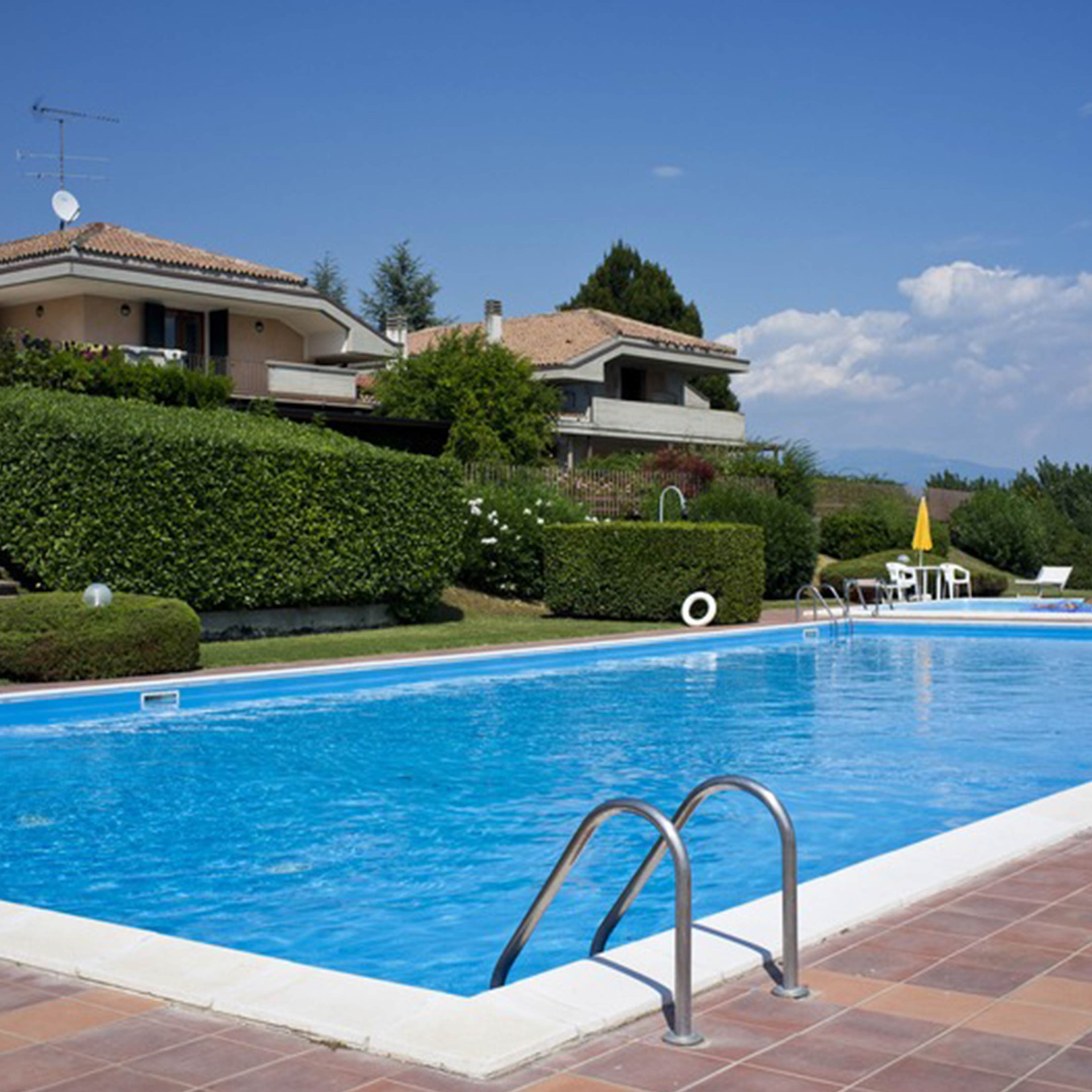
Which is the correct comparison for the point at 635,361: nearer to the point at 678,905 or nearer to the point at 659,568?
the point at 659,568

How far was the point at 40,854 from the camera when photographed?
8344mm

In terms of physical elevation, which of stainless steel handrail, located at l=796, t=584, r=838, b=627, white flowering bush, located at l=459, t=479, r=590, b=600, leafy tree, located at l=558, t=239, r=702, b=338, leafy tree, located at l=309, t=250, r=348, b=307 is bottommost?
stainless steel handrail, located at l=796, t=584, r=838, b=627

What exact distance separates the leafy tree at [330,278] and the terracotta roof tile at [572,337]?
66.7 feet

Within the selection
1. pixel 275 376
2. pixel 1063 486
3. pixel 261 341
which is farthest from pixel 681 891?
pixel 1063 486

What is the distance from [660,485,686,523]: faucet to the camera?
2691 centimetres

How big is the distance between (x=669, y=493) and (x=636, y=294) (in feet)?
120

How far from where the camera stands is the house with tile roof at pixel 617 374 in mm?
43625

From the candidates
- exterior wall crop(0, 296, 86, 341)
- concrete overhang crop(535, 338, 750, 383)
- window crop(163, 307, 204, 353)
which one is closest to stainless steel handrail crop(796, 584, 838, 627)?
window crop(163, 307, 204, 353)

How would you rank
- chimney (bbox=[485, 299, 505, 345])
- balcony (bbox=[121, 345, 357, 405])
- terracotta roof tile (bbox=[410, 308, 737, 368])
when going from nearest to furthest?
balcony (bbox=[121, 345, 357, 405]), terracotta roof tile (bbox=[410, 308, 737, 368]), chimney (bbox=[485, 299, 505, 345])

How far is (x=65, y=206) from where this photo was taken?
→ 36.6 meters

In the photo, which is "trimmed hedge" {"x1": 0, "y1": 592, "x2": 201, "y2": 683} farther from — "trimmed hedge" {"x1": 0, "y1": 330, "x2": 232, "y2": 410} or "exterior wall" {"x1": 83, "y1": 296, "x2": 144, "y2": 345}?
"exterior wall" {"x1": 83, "y1": 296, "x2": 144, "y2": 345}

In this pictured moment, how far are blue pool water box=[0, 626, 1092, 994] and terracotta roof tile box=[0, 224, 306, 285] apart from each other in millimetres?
20029

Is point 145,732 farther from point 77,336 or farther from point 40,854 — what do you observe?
point 77,336

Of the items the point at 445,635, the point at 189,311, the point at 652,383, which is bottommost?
the point at 445,635
